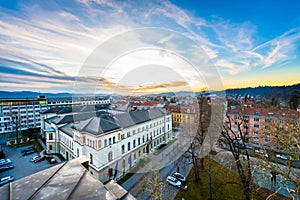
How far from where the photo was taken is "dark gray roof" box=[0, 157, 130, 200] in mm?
1630

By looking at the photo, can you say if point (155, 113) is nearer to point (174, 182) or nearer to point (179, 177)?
point (179, 177)

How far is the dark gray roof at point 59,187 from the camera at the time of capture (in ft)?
5.35

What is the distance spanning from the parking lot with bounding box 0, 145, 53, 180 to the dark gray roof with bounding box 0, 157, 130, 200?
16.3 m

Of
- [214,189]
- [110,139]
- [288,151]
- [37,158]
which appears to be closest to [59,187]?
[288,151]

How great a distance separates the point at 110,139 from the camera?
11.3 m

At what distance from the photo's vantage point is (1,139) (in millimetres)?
23859

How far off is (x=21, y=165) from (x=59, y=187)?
794 inches

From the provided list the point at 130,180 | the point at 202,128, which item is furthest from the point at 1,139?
the point at 202,128

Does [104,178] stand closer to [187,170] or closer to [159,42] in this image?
[187,170]

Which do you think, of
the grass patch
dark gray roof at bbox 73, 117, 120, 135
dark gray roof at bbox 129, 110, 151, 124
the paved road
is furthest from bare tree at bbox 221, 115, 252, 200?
dark gray roof at bbox 129, 110, 151, 124

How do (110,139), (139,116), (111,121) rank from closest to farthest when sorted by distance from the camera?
(110,139), (111,121), (139,116)

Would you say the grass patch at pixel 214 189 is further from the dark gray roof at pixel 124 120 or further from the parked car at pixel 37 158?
the parked car at pixel 37 158

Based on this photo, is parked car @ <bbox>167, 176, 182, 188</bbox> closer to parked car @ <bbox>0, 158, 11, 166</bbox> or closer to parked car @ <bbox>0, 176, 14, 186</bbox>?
parked car @ <bbox>0, 176, 14, 186</bbox>


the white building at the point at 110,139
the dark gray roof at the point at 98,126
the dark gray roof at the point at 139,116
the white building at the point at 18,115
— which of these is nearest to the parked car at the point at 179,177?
the white building at the point at 110,139
